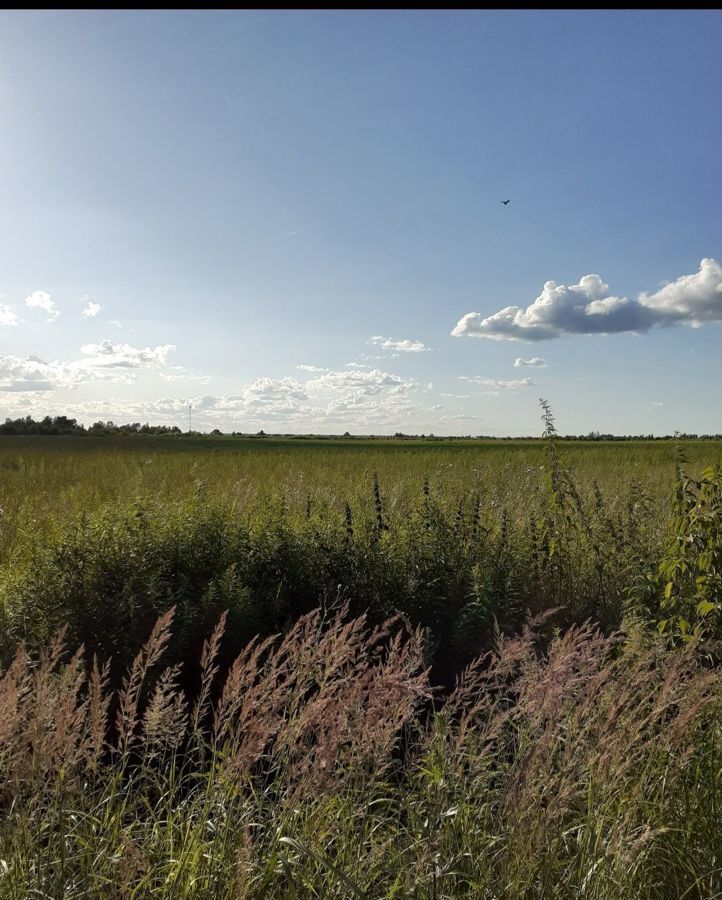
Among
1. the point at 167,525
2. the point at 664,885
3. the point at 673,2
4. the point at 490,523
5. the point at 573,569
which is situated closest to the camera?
the point at 673,2

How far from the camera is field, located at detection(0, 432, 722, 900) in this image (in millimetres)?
2275

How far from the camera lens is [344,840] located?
2301mm

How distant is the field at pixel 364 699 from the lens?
7.47ft

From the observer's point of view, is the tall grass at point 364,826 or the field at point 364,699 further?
the field at point 364,699

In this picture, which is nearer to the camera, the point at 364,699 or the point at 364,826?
the point at 364,826

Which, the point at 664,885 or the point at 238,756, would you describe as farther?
the point at 664,885

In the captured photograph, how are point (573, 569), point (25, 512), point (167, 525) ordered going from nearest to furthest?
point (167, 525) < point (573, 569) < point (25, 512)

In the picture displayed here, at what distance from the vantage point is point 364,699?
11.2ft

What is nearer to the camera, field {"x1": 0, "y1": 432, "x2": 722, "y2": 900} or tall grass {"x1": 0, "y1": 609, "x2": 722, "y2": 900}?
tall grass {"x1": 0, "y1": 609, "x2": 722, "y2": 900}

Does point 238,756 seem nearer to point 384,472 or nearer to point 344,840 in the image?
point 344,840

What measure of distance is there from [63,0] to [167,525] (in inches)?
185

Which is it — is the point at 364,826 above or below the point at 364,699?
below

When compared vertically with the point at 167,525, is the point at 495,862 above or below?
below

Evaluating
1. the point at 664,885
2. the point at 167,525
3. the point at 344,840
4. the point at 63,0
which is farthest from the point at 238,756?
the point at 167,525
